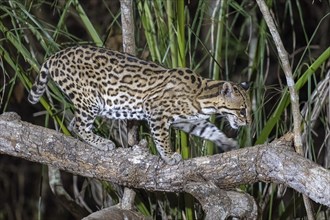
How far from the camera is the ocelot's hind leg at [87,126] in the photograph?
396 cm

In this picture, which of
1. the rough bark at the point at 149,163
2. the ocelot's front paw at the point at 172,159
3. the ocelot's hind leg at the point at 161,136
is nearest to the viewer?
the rough bark at the point at 149,163

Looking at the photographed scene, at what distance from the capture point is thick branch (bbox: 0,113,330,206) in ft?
11.5

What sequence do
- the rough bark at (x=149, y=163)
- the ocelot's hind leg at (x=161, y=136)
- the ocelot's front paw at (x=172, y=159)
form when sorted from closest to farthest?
1. the rough bark at (x=149, y=163)
2. the ocelot's front paw at (x=172, y=159)
3. the ocelot's hind leg at (x=161, y=136)

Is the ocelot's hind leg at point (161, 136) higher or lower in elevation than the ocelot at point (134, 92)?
lower

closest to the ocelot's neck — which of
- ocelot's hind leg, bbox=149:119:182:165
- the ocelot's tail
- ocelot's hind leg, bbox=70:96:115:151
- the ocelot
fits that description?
the ocelot

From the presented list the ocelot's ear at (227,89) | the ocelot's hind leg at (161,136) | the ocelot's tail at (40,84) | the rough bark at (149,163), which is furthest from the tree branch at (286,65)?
the ocelot's tail at (40,84)

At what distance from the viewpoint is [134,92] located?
13.2 feet

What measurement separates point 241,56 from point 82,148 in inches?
91.4

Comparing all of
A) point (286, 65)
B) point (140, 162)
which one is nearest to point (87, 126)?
point (140, 162)

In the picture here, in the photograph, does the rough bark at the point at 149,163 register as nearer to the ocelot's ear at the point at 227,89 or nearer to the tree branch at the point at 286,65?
the tree branch at the point at 286,65

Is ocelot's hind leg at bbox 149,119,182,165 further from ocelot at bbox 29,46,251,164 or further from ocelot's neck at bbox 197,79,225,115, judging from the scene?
ocelot's neck at bbox 197,79,225,115

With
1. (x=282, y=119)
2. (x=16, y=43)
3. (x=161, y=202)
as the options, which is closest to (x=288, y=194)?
(x=282, y=119)

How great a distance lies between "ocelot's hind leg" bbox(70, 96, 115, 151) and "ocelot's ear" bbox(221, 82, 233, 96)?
50cm

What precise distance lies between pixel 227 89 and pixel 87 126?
0.59m
